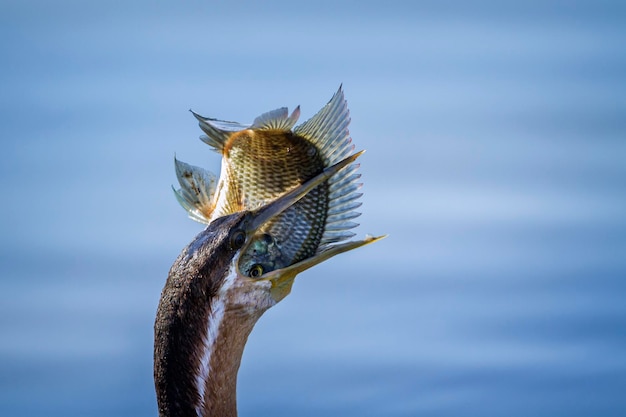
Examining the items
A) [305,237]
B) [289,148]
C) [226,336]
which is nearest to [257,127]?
[289,148]

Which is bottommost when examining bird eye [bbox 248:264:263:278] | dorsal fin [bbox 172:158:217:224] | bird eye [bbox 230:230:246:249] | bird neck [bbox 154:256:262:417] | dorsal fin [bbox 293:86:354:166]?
bird neck [bbox 154:256:262:417]

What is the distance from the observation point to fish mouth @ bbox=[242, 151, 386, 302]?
1.72m

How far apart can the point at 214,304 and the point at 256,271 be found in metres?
0.09

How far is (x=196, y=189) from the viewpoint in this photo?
6.08 ft

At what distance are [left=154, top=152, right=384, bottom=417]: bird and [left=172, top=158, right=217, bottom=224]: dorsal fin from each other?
0.36 feet

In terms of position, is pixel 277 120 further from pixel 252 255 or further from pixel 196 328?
pixel 196 328

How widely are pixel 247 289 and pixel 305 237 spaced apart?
0.12 meters

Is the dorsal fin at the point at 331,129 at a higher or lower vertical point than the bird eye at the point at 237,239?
higher

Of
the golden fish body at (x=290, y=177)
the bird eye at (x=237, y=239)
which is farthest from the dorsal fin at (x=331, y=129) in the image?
the bird eye at (x=237, y=239)

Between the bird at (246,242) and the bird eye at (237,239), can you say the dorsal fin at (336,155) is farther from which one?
the bird eye at (237,239)

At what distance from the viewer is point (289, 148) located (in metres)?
1.75

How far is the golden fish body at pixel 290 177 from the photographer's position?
174cm

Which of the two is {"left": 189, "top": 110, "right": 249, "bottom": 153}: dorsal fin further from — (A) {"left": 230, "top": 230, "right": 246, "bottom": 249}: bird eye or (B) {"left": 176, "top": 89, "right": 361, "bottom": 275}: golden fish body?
(A) {"left": 230, "top": 230, "right": 246, "bottom": 249}: bird eye

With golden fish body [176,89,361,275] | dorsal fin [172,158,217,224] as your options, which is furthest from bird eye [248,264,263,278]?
dorsal fin [172,158,217,224]
